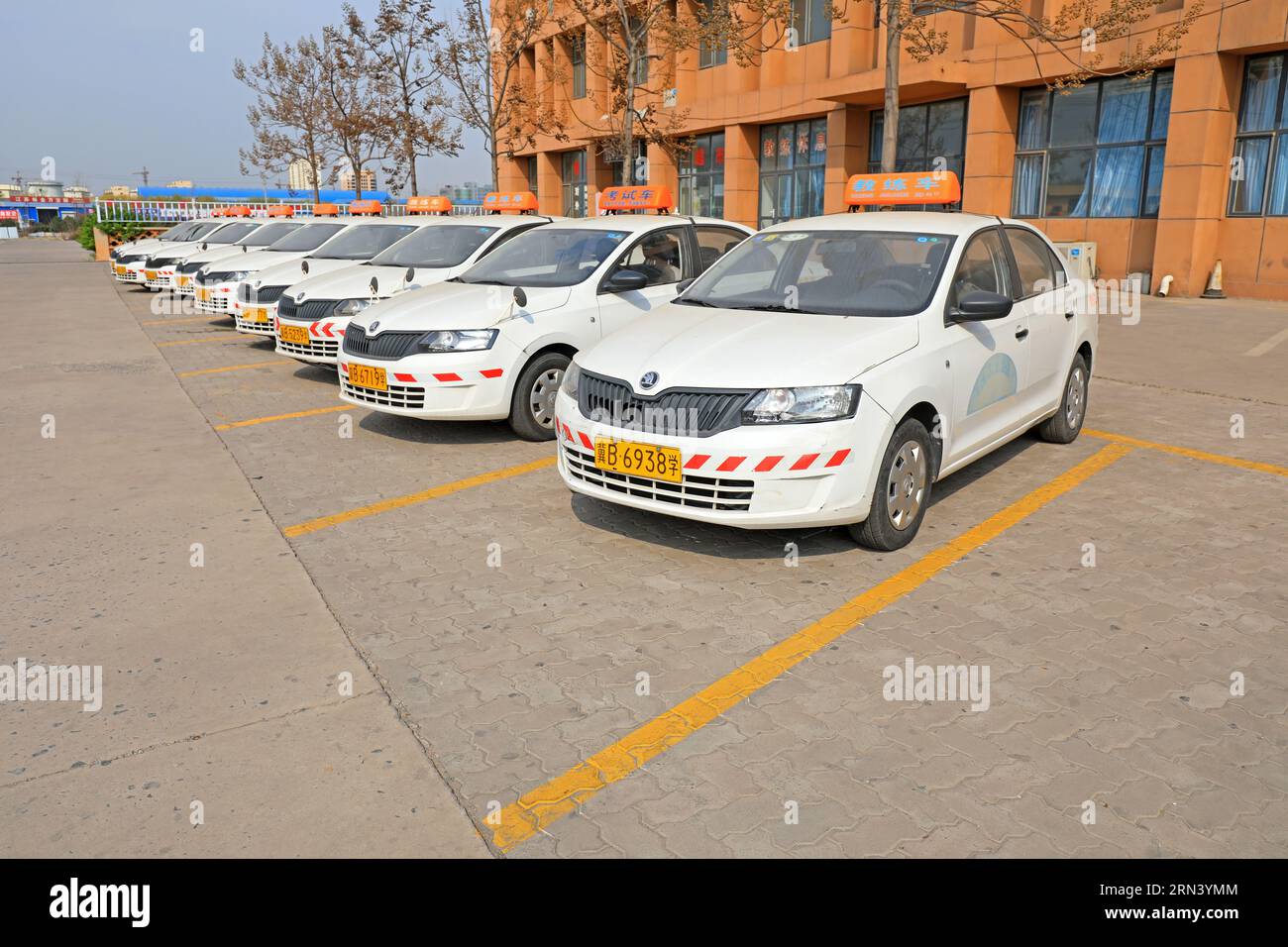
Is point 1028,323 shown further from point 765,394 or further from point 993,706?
point 993,706

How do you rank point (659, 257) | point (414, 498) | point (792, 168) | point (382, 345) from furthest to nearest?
point (792, 168) → point (659, 257) → point (382, 345) → point (414, 498)

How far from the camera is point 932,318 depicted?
521cm

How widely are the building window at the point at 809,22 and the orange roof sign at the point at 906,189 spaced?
17.6 meters

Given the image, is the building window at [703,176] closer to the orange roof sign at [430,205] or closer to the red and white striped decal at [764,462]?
the orange roof sign at [430,205]

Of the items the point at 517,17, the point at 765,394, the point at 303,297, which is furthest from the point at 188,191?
the point at 765,394

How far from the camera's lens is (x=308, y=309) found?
30.7ft

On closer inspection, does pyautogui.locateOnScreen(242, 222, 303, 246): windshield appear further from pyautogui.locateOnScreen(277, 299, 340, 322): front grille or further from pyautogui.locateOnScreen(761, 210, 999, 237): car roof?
pyautogui.locateOnScreen(761, 210, 999, 237): car roof

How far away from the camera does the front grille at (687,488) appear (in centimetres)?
461

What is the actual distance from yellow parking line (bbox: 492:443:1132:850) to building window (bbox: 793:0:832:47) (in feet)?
70.4

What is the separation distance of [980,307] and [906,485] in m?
1.06

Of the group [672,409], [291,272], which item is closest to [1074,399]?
[672,409]

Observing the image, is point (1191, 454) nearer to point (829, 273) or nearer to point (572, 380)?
point (829, 273)

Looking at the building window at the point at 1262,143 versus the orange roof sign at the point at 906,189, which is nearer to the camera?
the orange roof sign at the point at 906,189

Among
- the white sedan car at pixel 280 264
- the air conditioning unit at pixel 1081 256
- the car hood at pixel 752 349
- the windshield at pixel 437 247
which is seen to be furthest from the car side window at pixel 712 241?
the air conditioning unit at pixel 1081 256
